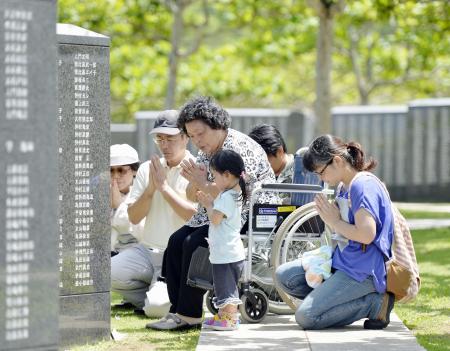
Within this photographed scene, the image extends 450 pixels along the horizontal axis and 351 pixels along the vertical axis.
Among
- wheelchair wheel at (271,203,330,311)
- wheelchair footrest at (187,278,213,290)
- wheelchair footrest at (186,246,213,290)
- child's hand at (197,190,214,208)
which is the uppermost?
child's hand at (197,190,214,208)

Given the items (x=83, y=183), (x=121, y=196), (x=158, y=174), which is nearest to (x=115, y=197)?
(x=121, y=196)

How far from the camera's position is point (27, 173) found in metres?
4.75

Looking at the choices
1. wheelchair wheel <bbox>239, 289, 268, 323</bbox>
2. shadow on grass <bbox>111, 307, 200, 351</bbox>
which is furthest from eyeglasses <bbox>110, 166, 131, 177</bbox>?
wheelchair wheel <bbox>239, 289, 268, 323</bbox>

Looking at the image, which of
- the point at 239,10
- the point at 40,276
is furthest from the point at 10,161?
the point at 239,10

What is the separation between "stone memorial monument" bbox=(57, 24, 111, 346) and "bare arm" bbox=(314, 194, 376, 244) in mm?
1424

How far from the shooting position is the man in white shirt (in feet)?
26.1

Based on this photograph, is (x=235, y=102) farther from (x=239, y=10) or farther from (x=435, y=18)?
(x=435, y=18)

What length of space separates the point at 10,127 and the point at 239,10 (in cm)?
2016

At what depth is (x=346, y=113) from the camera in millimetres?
22641

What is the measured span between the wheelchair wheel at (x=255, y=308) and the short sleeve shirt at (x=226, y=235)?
0.44 m

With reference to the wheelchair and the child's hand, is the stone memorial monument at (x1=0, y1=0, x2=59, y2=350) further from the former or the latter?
the wheelchair

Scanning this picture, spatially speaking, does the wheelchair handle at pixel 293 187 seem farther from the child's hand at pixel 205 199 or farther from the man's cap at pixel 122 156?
the man's cap at pixel 122 156

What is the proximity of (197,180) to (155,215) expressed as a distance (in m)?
0.88

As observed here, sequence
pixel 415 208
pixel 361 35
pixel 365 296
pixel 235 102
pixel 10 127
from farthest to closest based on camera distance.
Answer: pixel 235 102 < pixel 361 35 < pixel 415 208 < pixel 365 296 < pixel 10 127
